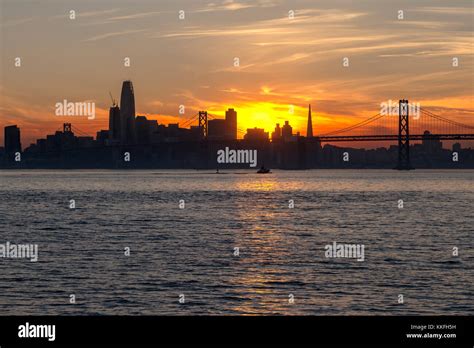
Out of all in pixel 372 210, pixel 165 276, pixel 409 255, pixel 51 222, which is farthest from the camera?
pixel 372 210

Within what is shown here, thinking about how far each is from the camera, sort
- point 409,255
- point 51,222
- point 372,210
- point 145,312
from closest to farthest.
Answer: point 145,312, point 409,255, point 51,222, point 372,210
